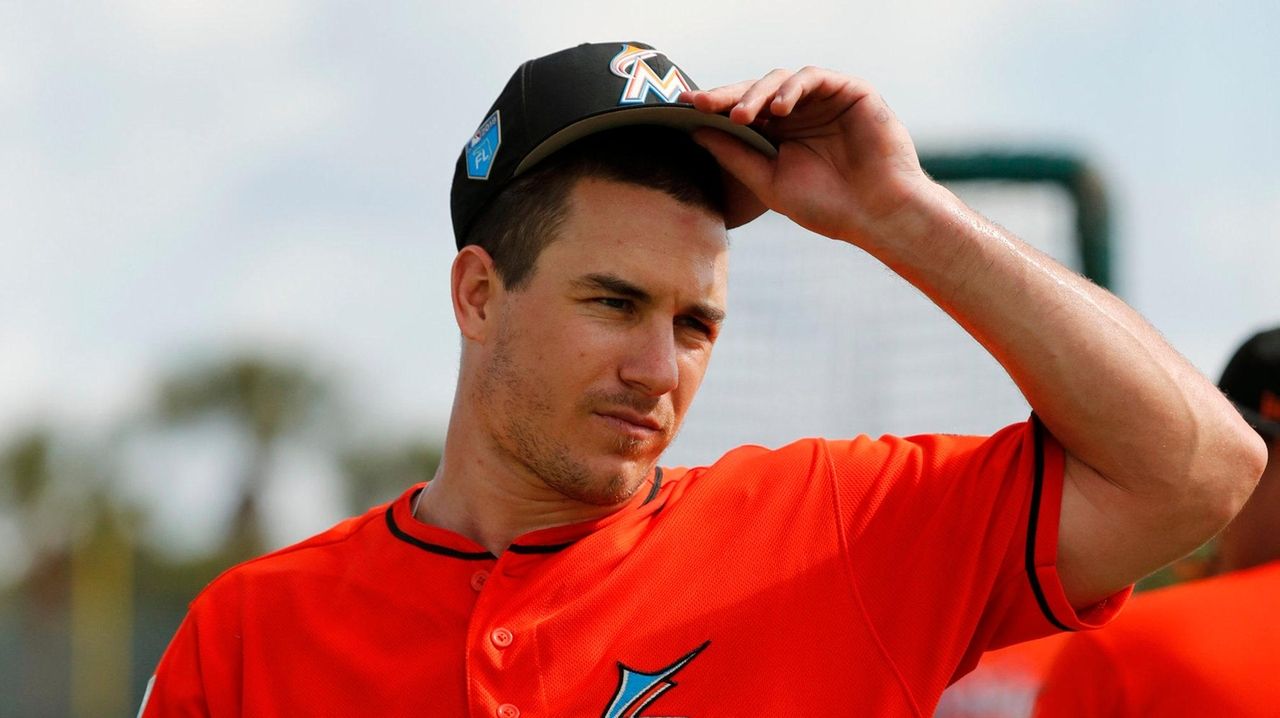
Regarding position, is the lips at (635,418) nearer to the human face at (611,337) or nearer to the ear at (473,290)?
the human face at (611,337)

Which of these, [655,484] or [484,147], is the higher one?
[484,147]

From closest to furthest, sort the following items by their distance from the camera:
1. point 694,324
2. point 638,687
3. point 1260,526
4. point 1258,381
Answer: point 638,687 → point 694,324 → point 1260,526 → point 1258,381

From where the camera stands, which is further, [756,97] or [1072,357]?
[756,97]

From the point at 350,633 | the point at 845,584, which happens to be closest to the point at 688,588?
the point at 845,584

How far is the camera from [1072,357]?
2.29 meters

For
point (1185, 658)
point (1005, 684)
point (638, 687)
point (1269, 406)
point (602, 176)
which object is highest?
point (602, 176)

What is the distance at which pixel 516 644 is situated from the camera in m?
2.45

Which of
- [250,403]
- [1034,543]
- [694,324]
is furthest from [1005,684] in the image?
[250,403]

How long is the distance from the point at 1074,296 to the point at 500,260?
114cm

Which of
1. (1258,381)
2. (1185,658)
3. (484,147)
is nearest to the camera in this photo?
(484,147)

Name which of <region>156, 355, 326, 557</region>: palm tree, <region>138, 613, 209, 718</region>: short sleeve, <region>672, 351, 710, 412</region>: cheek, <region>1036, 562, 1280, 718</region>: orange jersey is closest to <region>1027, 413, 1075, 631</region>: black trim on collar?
<region>672, 351, 710, 412</region>: cheek

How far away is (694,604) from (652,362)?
44 cm

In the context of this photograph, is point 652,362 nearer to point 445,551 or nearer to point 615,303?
point 615,303

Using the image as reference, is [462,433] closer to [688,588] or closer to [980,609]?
[688,588]
